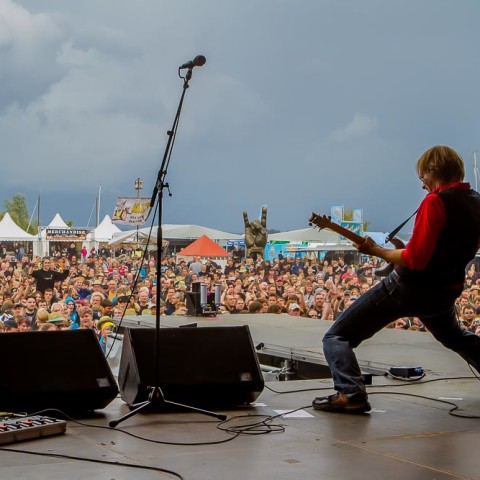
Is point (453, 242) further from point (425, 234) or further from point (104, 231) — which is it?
point (104, 231)

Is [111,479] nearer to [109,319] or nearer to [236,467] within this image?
[236,467]

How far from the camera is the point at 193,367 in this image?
3.77 metres

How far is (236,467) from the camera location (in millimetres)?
2646

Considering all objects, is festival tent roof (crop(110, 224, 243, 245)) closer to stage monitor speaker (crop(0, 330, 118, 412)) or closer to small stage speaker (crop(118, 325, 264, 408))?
small stage speaker (crop(118, 325, 264, 408))

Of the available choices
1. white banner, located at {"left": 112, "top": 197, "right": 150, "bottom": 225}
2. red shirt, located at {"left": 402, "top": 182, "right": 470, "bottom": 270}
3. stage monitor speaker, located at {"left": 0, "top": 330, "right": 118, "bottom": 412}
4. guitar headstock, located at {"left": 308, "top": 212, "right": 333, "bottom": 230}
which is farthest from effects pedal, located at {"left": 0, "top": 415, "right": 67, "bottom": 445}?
white banner, located at {"left": 112, "top": 197, "right": 150, "bottom": 225}

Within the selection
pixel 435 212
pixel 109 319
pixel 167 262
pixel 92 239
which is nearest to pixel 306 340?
pixel 109 319

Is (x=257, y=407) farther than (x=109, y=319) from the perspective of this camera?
No

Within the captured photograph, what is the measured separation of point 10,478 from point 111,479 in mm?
315

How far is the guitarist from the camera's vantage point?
3.38 m

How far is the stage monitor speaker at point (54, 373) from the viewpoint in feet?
11.2

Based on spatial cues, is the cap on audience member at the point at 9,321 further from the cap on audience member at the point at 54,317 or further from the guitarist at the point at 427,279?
the guitarist at the point at 427,279

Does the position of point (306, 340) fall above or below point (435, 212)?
below

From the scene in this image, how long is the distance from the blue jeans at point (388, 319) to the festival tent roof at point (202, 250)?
29.3 ft

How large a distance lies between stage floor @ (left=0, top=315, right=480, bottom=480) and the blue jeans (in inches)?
9.0
